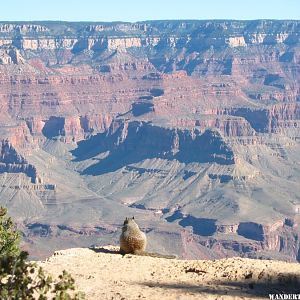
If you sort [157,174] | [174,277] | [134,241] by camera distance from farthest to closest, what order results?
[157,174] < [134,241] < [174,277]

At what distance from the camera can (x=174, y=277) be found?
23219 mm

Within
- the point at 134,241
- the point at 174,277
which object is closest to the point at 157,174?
the point at 134,241

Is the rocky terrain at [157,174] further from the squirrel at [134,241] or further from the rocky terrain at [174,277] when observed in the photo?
the rocky terrain at [174,277]

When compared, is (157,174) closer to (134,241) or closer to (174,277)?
(134,241)

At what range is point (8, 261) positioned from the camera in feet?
48.9

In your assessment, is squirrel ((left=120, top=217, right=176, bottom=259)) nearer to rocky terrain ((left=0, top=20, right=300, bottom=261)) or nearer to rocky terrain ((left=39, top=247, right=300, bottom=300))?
rocky terrain ((left=39, top=247, right=300, bottom=300))

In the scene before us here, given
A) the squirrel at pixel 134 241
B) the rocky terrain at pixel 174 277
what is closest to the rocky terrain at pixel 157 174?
the squirrel at pixel 134 241

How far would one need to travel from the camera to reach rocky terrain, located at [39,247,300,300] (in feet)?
69.4

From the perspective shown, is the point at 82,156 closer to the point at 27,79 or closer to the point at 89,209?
the point at 27,79

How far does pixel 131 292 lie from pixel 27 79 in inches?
7051

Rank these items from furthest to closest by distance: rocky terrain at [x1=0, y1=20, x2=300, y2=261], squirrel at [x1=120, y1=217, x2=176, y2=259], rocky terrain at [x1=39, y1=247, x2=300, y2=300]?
1. rocky terrain at [x1=0, y1=20, x2=300, y2=261]
2. squirrel at [x1=120, y1=217, x2=176, y2=259]
3. rocky terrain at [x1=39, y1=247, x2=300, y2=300]

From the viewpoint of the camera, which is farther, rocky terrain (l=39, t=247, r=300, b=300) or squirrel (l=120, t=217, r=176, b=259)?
squirrel (l=120, t=217, r=176, b=259)

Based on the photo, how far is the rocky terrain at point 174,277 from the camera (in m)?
21.1

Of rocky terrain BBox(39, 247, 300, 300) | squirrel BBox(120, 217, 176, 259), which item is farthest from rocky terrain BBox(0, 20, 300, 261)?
rocky terrain BBox(39, 247, 300, 300)
